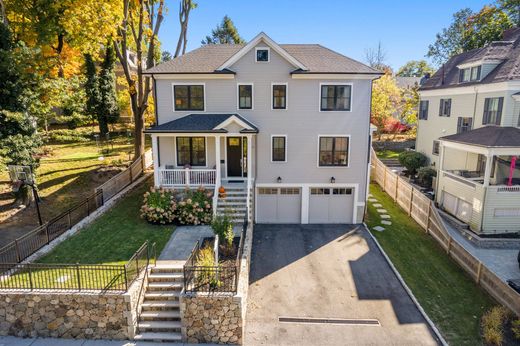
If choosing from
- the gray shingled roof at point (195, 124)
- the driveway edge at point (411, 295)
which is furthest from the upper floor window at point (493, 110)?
the gray shingled roof at point (195, 124)

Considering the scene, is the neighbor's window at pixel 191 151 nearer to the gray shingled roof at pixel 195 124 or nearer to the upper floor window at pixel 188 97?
the gray shingled roof at pixel 195 124

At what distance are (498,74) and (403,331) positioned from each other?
18985 millimetres

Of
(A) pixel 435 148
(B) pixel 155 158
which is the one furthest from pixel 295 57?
(A) pixel 435 148

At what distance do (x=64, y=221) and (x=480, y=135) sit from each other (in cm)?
2307

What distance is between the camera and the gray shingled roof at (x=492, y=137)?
16484 mm

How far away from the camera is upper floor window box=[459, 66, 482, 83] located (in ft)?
74.4

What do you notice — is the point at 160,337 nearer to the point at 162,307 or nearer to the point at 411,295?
the point at 162,307

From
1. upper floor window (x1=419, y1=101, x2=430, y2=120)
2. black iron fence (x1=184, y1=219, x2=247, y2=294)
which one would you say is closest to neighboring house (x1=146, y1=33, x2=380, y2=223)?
black iron fence (x1=184, y1=219, x2=247, y2=294)

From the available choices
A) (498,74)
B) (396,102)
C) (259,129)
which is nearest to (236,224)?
(259,129)

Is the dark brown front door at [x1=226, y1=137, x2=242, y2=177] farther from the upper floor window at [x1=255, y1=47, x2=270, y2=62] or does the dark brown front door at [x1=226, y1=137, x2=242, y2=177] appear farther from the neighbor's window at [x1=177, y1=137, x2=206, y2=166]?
the upper floor window at [x1=255, y1=47, x2=270, y2=62]

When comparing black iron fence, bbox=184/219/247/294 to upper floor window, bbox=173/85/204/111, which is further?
upper floor window, bbox=173/85/204/111

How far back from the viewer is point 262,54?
1681 cm

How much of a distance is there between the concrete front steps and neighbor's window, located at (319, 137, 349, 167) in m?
9.83

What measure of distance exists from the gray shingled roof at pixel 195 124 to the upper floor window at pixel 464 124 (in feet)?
53.1
